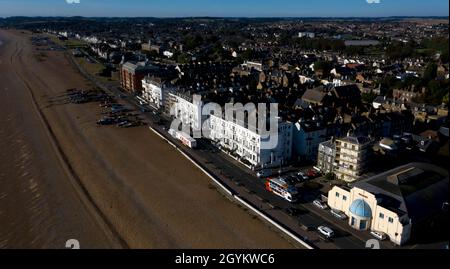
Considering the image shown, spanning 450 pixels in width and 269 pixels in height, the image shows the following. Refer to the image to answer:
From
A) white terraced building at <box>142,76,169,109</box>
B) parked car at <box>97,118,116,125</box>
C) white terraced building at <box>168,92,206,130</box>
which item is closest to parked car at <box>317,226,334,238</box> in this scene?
white terraced building at <box>168,92,206,130</box>

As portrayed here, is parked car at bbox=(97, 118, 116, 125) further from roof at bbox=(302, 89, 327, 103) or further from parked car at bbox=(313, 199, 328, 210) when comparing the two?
parked car at bbox=(313, 199, 328, 210)

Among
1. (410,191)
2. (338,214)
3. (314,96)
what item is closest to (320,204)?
(338,214)

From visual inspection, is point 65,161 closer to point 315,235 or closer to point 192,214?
point 192,214

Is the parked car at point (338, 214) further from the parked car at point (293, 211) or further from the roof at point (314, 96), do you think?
the roof at point (314, 96)

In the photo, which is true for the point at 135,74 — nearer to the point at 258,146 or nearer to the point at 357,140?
the point at 258,146

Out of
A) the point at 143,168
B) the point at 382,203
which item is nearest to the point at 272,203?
the point at 382,203
